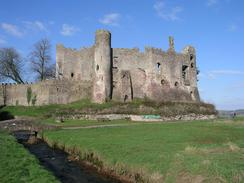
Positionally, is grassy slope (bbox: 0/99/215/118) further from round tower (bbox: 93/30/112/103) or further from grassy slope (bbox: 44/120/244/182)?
grassy slope (bbox: 44/120/244/182)

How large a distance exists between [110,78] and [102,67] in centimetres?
188

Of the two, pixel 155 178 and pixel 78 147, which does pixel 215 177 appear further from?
pixel 78 147

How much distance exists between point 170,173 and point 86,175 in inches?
182

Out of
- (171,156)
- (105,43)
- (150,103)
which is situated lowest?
(171,156)

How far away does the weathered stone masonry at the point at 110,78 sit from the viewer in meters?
47.6

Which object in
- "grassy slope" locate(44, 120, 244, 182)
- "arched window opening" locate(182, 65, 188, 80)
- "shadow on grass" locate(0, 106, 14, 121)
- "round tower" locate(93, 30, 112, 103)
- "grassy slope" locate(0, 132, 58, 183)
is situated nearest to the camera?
"grassy slope" locate(44, 120, 244, 182)

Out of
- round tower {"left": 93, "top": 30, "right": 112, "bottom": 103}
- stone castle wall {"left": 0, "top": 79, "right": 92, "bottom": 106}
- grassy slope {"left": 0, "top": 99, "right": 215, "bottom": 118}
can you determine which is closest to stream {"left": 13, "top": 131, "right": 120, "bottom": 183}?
grassy slope {"left": 0, "top": 99, "right": 215, "bottom": 118}

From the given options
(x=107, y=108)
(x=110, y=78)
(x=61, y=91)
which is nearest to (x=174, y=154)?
(x=107, y=108)

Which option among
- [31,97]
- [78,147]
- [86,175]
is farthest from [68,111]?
[86,175]

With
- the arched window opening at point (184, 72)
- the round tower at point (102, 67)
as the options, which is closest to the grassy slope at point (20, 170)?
the round tower at point (102, 67)

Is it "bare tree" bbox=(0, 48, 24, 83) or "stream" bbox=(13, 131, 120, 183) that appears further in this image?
"bare tree" bbox=(0, 48, 24, 83)

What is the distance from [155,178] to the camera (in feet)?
41.5

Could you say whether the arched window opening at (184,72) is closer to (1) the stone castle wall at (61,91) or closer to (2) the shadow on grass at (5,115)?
(1) the stone castle wall at (61,91)

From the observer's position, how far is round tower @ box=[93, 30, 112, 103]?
46656 millimetres
